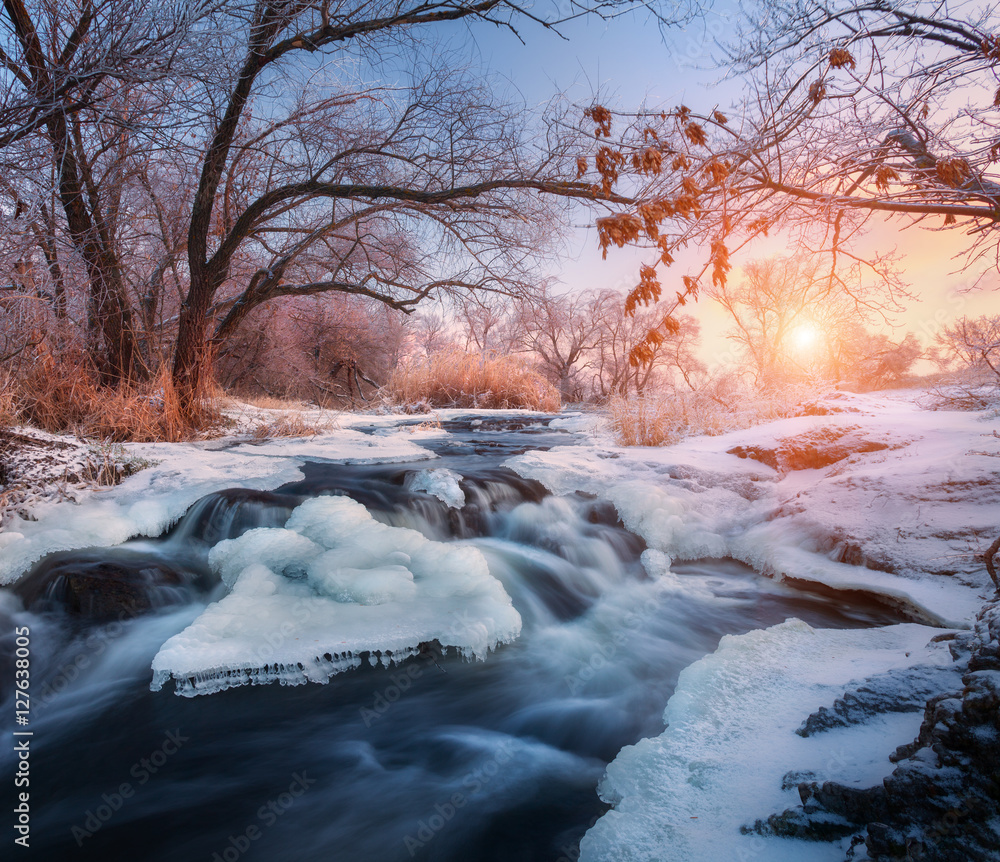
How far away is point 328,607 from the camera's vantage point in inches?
97.0

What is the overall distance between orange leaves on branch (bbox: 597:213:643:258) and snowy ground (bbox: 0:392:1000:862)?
192 cm

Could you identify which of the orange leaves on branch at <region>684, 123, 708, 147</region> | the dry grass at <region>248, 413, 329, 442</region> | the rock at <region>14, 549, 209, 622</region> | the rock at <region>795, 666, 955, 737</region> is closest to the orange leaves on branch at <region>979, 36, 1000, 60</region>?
the orange leaves on branch at <region>684, 123, 708, 147</region>

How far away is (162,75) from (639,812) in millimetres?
4438

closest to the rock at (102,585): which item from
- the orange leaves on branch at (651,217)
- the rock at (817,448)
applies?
the orange leaves on branch at (651,217)

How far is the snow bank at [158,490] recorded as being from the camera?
287 cm

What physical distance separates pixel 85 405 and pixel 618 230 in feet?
17.0

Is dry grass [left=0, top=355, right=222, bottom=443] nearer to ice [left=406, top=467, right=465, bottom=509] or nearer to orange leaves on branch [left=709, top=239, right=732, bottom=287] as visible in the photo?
ice [left=406, top=467, right=465, bottom=509]

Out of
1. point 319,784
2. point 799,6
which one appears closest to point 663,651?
point 319,784

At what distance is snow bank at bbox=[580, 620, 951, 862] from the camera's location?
53.0 inches

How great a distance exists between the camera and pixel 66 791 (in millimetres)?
1786

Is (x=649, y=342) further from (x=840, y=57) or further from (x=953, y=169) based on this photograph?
(x=840, y=57)

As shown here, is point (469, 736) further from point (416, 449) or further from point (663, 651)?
point (416, 449)

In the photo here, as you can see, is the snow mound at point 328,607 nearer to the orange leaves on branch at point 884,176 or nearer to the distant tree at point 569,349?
the orange leaves on branch at point 884,176

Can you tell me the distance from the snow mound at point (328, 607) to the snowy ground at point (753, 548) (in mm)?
27
